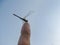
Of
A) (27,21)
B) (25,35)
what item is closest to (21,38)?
(25,35)

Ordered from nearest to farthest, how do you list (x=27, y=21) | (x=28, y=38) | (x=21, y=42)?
1. (x=21, y=42)
2. (x=28, y=38)
3. (x=27, y=21)

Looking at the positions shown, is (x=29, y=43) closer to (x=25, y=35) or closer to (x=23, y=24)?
(x=25, y=35)

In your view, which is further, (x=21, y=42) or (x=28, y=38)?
(x=28, y=38)

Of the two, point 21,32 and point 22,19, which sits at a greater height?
point 22,19

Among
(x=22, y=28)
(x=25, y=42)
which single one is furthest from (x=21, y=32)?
(x=25, y=42)

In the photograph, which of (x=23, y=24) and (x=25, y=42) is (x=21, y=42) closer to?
(x=25, y=42)

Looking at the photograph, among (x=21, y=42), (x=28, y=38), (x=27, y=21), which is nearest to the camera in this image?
(x=21, y=42)

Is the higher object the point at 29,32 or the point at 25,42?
the point at 29,32

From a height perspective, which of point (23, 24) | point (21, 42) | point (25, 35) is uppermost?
point (23, 24)

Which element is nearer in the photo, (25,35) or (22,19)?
(25,35)
